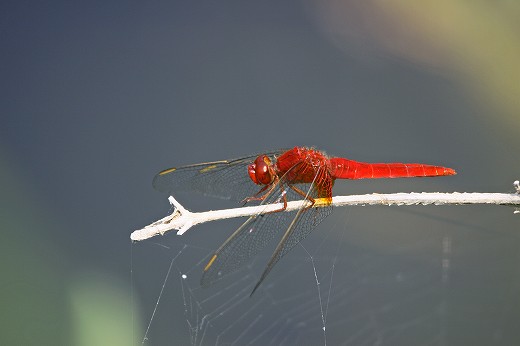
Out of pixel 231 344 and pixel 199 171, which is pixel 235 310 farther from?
pixel 199 171

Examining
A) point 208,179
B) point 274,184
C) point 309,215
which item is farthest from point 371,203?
point 208,179

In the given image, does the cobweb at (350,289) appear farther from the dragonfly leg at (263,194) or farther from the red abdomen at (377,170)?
the red abdomen at (377,170)

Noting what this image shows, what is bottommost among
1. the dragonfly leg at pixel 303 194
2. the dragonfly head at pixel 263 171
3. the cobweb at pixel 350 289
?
the cobweb at pixel 350 289

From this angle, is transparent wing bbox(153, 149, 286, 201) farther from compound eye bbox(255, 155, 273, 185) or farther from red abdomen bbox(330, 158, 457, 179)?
red abdomen bbox(330, 158, 457, 179)

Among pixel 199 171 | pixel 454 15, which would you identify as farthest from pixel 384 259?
pixel 454 15

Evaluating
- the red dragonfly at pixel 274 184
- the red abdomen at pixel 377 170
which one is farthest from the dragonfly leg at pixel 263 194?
the red abdomen at pixel 377 170

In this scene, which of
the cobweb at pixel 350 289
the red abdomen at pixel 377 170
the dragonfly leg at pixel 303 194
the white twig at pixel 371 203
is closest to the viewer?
the white twig at pixel 371 203

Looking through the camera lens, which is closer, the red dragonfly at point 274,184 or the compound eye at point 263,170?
the red dragonfly at point 274,184
